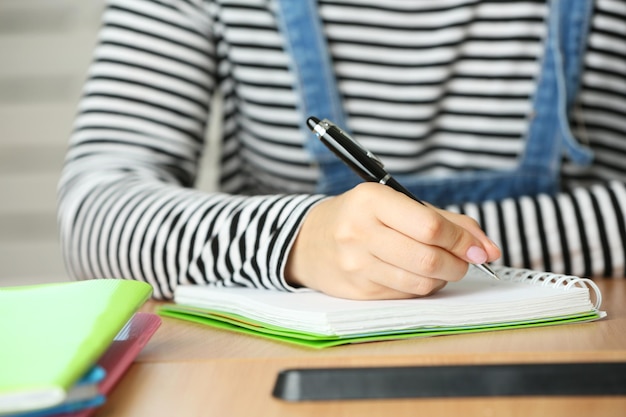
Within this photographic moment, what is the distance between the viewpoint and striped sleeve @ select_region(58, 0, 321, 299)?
2.24ft

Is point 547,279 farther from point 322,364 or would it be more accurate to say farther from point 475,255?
point 322,364

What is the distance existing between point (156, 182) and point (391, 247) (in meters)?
0.37

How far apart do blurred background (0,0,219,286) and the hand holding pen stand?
1192 mm

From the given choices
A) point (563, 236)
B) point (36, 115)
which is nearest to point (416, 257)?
point (563, 236)

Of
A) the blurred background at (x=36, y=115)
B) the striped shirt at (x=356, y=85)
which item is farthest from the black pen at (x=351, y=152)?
the blurred background at (x=36, y=115)

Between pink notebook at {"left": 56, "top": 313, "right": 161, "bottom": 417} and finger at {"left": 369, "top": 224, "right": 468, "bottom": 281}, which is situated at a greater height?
finger at {"left": 369, "top": 224, "right": 468, "bottom": 281}

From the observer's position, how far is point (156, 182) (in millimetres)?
863

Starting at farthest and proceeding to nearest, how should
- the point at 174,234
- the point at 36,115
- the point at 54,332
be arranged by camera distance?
the point at 36,115
the point at 174,234
the point at 54,332

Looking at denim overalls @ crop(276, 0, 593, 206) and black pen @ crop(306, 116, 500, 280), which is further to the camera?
denim overalls @ crop(276, 0, 593, 206)

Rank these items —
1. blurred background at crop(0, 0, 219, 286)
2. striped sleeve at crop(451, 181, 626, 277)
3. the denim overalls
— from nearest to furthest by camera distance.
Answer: striped sleeve at crop(451, 181, 626, 277), the denim overalls, blurred background at crop(0, 0, 219, 286)

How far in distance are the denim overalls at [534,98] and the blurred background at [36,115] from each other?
0.82 meters

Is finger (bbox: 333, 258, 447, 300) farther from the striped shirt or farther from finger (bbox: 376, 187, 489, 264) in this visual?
the striped shirt

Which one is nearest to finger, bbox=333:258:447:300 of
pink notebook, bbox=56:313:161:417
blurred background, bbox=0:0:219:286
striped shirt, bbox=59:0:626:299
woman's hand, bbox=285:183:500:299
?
woman's hand, bbox=285:183:500:299

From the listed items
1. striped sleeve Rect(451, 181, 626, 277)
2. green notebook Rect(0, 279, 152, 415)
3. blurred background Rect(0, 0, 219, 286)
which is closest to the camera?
green notebook Rect(0, 279, 152, 415)
